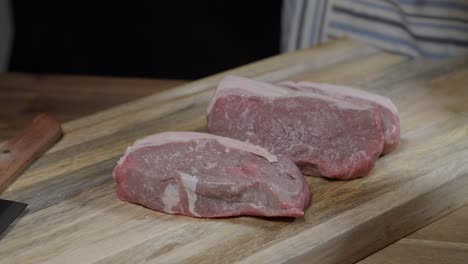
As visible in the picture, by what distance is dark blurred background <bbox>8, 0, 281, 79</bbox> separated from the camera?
392cm

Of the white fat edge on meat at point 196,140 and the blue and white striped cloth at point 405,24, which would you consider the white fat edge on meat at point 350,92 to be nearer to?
the white fat edge on meat at point 196,140

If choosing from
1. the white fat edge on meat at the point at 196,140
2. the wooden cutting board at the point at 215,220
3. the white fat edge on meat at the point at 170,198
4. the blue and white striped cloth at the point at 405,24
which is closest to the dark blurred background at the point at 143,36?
the blue and white striped cloth at the point at 405,24

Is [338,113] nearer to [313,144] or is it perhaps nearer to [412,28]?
[313,144]

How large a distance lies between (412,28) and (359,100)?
2.40 feet

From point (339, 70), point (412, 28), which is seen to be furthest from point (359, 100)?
→ point (412, 28)

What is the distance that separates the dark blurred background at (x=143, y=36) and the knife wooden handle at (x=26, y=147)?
1.70 metres

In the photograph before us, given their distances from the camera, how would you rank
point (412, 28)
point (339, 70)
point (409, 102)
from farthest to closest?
1. point (412, 28)
2. point (339, 70)
3. point (409, 102)

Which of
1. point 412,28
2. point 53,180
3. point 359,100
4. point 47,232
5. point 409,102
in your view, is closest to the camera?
point 47,232

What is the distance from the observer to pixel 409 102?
2459mm

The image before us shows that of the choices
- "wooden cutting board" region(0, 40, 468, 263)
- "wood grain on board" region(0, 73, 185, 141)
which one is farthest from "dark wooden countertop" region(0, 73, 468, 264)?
"wooden cutting board" region(0, 40, 468, 263)

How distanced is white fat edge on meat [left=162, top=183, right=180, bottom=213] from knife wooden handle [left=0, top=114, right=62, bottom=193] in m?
0.42

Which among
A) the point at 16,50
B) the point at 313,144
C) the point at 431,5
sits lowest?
the point at 16,50

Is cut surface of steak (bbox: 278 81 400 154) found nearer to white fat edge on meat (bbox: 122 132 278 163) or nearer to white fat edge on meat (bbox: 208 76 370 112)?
white fat edge on meat (bbox: 208 76 370 112)

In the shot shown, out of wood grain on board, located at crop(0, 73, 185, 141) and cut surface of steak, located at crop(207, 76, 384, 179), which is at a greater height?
cut surface of steak, located at crop(207, 76, 384, 179)
